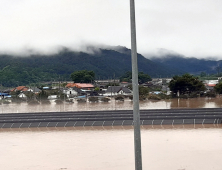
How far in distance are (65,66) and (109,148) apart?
99.6 m

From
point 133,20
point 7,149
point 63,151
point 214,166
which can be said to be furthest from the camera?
point 7,149

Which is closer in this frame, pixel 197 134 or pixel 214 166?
pixel 214 166

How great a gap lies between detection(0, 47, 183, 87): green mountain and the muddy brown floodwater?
63295 mm

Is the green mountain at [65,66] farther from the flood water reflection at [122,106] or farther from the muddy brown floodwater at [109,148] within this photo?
the muddy brown floodwater at [109,148]

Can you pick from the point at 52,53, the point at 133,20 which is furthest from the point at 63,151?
the point at 52,53

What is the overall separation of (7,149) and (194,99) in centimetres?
3254

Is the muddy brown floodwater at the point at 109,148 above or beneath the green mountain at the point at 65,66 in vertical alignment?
beneath

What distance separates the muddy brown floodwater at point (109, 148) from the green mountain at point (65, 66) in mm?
63295

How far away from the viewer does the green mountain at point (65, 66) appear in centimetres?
8822

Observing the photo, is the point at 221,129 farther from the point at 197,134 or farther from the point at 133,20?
the point at 133,20

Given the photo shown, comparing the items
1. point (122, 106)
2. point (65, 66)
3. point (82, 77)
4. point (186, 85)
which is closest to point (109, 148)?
point (122, 106)

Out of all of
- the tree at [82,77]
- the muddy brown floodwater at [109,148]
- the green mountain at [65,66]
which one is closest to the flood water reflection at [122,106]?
the muddy brown floodwater at [109,148]

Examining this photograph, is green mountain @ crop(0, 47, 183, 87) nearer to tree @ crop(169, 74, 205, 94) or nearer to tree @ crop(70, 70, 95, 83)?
tree @ crop(70, 70, 95, 83)

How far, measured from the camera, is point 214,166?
42.5ft
